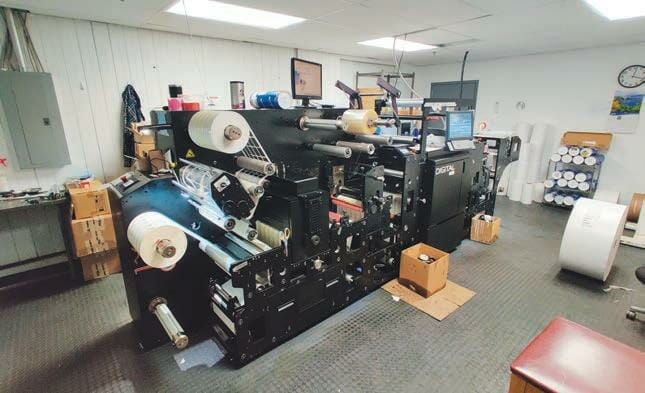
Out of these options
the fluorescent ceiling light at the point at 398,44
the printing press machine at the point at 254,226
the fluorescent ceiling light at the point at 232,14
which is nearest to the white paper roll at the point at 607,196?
the fluorescent ceiling light at the point at 398,44

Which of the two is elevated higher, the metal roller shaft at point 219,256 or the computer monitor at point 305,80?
the computer monitor at point 305,80

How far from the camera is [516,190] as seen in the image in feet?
18.2

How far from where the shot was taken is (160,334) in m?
2.25

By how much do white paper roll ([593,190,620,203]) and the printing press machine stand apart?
3.77 metres

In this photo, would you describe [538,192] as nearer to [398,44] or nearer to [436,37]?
[436,37]

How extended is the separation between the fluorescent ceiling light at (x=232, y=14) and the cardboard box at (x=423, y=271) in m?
2.65

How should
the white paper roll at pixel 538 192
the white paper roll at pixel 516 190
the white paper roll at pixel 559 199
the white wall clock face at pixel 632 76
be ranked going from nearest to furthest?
the white wall clock face at pixel 632 76 < the white paper roll at pixel 559 199 < the white paper roll at pixel 538 192 < the white paper roll at pixel 516 190

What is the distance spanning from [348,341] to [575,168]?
5106 millimetres

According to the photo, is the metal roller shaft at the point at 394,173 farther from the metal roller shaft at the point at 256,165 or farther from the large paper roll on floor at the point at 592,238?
the large paper roll on floor at the point at 592,238

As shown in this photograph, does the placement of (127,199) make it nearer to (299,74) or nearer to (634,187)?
(299,74)

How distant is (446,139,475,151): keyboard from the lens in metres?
3.30

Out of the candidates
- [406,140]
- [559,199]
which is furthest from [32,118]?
[559,199]

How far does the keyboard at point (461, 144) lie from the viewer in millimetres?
3299

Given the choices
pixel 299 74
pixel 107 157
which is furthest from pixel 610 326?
pixel 107 157
